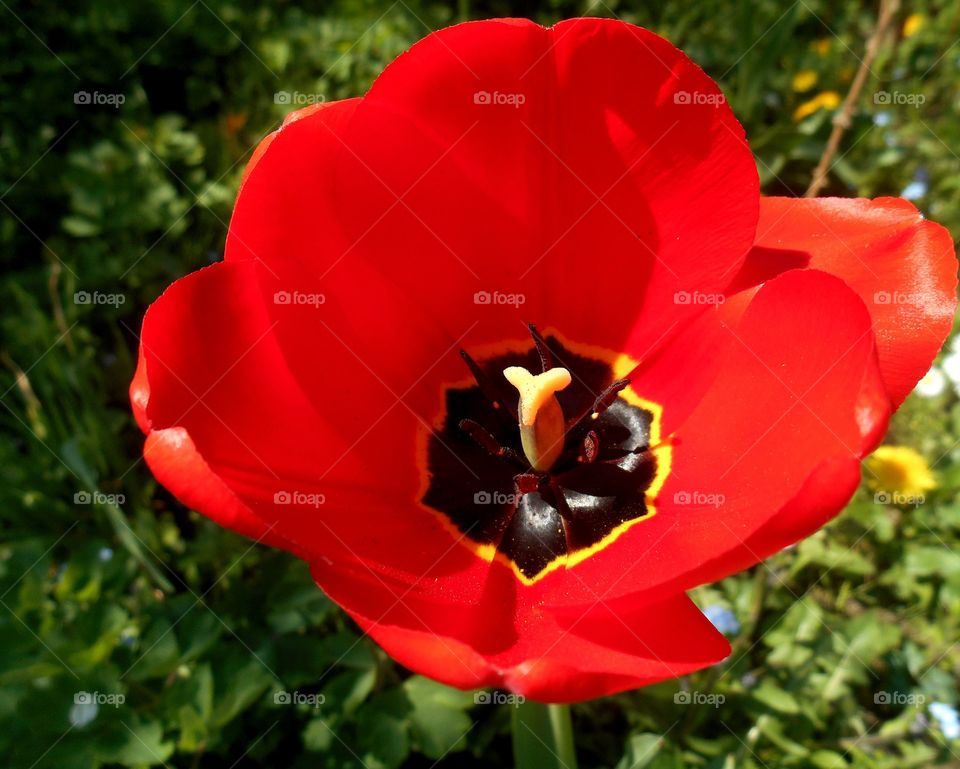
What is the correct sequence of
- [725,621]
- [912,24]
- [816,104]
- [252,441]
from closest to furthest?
[252,441], [725,621], [816,104], [912,24]

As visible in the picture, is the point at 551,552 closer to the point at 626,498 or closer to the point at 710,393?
the point at 626,498

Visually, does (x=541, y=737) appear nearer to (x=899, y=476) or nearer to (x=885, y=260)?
(x=885, y=260)

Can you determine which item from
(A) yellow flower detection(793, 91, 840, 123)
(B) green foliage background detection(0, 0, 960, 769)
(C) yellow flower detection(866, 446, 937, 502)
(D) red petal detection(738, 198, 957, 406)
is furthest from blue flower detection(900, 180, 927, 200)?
(D) red petal detection(738, 198, 957, 406)

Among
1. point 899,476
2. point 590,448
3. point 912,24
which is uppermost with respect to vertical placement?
point 590,448

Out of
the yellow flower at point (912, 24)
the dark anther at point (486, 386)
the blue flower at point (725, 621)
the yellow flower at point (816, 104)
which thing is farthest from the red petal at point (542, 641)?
the yellow flower at point (912, 24)

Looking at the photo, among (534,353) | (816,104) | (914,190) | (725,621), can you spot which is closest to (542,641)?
(534,353)

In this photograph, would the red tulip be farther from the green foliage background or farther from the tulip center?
the green foliage background
